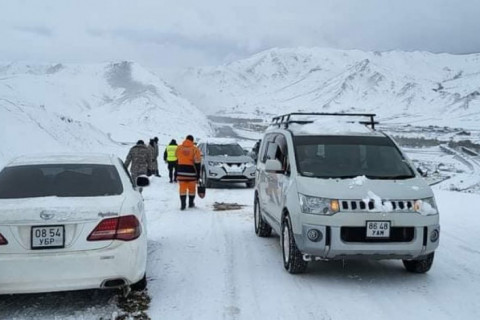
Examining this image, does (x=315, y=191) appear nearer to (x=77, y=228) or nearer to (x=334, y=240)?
(x=334, y=240)

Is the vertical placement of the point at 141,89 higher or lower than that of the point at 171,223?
higher

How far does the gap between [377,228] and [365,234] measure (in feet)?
0.48

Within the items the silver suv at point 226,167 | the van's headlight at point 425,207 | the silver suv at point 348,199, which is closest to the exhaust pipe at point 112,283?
the silver suv at point 348,199

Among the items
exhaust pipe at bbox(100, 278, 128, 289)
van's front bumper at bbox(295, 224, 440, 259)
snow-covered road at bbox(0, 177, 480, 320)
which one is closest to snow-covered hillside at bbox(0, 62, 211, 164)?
snow-covered road at bbox(0, 177, 480, 320)

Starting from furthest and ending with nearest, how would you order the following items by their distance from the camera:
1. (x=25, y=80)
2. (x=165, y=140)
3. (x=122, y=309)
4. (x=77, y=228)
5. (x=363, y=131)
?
(x=25, y=80) → (x=165, y=140) → (x=363, y=131) → (x=122, y=309) → (x=77, y=228)

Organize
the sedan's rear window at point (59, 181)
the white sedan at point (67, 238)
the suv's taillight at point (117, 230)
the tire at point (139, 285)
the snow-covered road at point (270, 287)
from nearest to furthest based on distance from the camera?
the white sedan at point (67, 238), the suv's taillight at point (117, 230), the snow-covered road at point (270, 287), the sedan's rear window at point (59, 181), the tire at point (139, 285)

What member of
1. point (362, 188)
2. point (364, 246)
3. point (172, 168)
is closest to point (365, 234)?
point (364, 246)

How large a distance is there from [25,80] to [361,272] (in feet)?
274

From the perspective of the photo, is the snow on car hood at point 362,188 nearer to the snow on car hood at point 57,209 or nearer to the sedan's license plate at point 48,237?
the snow on car hood at point 57,209

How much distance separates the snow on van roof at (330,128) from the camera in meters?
7.41

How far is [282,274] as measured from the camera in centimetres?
652

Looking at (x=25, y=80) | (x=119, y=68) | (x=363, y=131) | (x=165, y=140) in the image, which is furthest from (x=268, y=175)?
(x=119, y=68)

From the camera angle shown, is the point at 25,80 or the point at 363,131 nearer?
→ the point at 363,131

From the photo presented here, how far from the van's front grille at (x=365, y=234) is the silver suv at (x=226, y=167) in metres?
11.1
